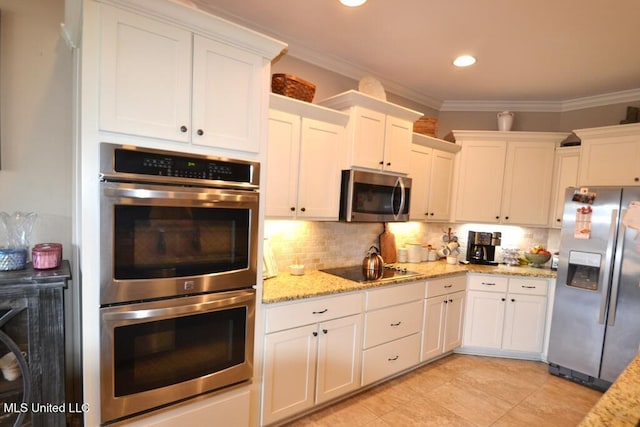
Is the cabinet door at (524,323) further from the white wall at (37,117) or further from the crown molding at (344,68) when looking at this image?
the white wall at (37,117)

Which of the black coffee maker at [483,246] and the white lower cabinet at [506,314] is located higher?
the black coffee maker at [483,246]

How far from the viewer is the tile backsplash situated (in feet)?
8.93

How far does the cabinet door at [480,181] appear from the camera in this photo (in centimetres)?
365

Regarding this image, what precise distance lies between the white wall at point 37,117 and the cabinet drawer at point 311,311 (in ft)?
4.18

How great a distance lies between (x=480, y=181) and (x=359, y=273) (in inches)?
75.1

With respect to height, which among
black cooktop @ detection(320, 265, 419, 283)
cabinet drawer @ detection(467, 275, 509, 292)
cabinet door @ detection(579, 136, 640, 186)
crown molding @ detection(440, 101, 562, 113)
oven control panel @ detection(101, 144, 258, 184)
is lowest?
cabinet drawer @ detection(467, 275, 509, 292)

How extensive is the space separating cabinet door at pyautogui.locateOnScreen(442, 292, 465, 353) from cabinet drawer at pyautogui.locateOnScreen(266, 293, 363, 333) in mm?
1293

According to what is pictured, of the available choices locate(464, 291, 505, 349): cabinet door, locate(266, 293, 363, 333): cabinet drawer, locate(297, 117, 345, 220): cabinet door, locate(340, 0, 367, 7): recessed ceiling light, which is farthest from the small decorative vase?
locate(266, 293, 363, 333): cabinet drawer

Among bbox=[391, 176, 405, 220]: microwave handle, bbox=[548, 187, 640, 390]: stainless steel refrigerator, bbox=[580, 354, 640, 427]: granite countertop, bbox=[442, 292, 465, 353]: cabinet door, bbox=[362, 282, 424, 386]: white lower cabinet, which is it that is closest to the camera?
bbox=[580, 354, 640, 427]: granite countertop

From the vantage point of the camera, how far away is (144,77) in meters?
1.51

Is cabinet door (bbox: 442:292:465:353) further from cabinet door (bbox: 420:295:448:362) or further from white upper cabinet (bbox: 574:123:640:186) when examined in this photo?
white upper cabinet (bbox: 574:123:640:186)

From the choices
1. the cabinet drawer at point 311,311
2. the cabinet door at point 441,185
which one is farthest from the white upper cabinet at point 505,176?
the cabinet drawer at point 311,311

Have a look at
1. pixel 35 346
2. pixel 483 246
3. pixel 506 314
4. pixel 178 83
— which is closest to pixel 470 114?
pixel 483 246

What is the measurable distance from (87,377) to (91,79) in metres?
1.31
